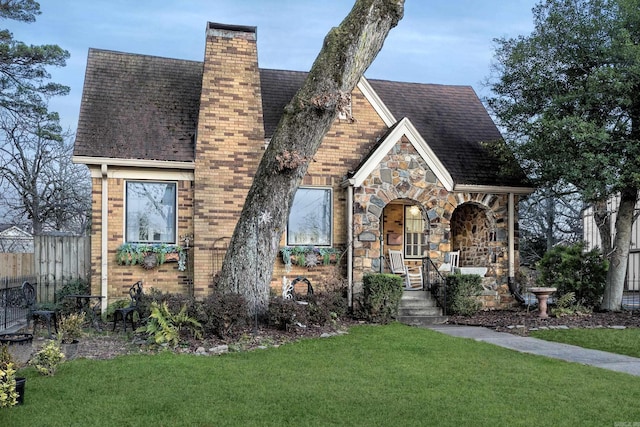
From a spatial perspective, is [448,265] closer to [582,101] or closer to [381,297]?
[381,297]

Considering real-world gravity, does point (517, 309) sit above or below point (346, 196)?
below

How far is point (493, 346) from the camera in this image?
8.51 metres

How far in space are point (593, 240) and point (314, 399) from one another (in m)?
19.8

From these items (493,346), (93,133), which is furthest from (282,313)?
(93,133)

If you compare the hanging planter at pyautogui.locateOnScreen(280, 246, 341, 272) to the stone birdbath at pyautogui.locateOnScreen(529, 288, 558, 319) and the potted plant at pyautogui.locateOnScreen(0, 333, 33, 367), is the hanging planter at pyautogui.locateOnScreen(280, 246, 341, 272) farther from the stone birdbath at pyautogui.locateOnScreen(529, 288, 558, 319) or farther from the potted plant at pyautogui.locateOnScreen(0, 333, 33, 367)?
the potted plant at pyautogui.locateOnScreen(0, 333, 33, 367)

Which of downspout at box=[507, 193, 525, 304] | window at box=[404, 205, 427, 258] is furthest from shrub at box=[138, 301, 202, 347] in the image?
downspout at box=[507, 193, 525, 304]

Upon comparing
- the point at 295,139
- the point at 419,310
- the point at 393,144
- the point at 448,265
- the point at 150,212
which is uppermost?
the point at 393,144

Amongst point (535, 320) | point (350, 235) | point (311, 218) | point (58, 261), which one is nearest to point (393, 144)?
point (350, 235)

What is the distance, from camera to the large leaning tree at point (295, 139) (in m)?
9.24

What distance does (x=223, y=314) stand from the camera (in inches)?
337

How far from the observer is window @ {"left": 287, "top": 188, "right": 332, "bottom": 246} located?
1257 cm

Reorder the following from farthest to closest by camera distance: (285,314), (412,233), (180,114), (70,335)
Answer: (412,233) → (180,114) → (285,314) → (70,335)

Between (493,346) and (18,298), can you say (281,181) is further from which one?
(18,298)

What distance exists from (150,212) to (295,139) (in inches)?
169
